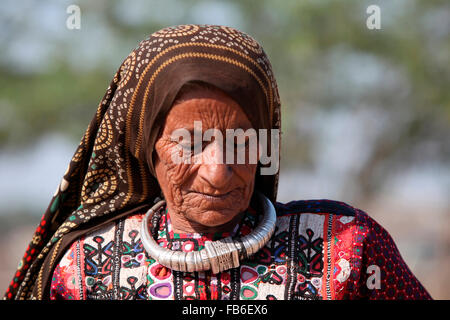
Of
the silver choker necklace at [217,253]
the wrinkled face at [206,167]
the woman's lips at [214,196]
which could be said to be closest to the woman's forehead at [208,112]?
the wrinkled face at [206,167]

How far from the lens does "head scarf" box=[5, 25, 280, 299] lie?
220cm

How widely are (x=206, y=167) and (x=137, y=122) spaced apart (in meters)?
0.41

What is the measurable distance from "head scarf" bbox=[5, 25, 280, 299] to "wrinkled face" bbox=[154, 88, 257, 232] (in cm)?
5

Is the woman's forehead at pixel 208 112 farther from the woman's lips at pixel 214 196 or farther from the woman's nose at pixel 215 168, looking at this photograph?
the woman's lips at pixel 214 196

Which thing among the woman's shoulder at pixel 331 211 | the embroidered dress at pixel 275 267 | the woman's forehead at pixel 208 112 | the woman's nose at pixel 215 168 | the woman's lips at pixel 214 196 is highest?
the woman's forehead at pixel 208 112

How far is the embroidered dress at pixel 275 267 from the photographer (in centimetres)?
231

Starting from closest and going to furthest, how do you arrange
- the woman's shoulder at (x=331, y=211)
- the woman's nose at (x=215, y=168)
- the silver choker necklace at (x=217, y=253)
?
the woman's nose at (x=215, y=168) → the silver choker necklace at (x=217, y=253) → the woman's shoulder at (x=331, y=211)

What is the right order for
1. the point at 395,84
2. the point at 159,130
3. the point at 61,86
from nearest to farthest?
1. the point at 159,130
2. the point at 395,84
3. the point at 61,86

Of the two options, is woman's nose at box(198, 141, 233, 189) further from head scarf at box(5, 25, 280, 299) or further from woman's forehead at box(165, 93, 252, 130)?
head scarf at box(5, 25, 280, 299)

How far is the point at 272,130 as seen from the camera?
245 cm

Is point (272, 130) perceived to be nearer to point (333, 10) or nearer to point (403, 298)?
point (403, 298)

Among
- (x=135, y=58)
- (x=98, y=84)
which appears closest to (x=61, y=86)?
(x=98, y=84)

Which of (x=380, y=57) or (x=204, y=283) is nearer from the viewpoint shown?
(x=204, y=283)

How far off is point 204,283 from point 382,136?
6891 mm
